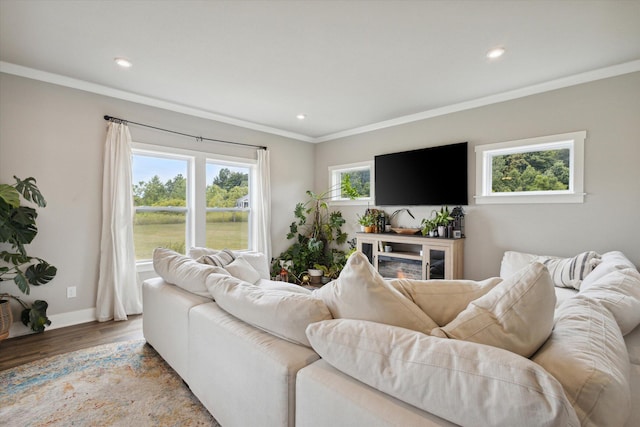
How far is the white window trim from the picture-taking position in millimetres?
5016

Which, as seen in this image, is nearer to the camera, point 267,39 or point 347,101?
point 267,39

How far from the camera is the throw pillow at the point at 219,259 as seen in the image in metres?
2.94

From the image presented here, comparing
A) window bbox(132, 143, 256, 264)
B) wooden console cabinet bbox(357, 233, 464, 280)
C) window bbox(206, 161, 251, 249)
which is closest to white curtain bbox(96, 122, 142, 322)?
window bbox(132, 143, 256, 264)

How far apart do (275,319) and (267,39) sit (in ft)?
7.17

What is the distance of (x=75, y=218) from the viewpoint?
3344mm

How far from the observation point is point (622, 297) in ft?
4.79

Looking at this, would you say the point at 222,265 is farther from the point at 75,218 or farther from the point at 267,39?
the point at 267,39

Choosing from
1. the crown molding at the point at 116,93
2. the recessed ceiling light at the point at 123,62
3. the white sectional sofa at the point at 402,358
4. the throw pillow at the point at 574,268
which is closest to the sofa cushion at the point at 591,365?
the white sectional sofa at the point at 402,358

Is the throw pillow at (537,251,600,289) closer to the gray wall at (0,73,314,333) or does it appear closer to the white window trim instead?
the white window trim

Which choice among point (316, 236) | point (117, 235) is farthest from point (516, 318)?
point (316, 236)

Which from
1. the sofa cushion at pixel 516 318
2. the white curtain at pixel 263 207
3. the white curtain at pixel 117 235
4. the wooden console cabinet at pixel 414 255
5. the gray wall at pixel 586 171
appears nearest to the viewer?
the sofa cushion at pixel 516 318

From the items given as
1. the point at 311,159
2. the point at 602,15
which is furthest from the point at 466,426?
the point at 311,159

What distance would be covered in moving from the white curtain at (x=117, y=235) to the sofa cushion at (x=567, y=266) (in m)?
4.25

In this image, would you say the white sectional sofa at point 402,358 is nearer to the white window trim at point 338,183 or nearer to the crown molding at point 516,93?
the crown molding at point 516,93
